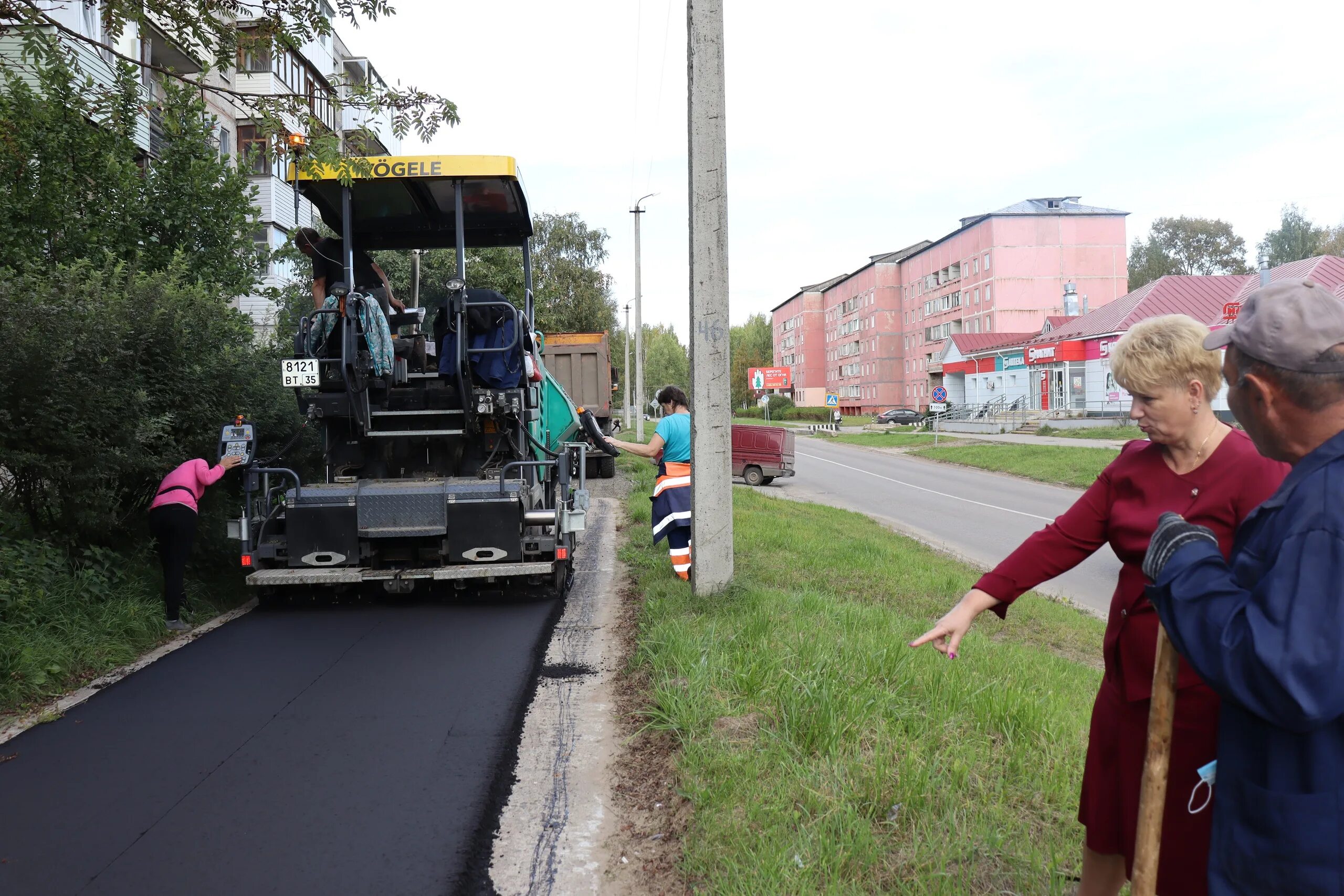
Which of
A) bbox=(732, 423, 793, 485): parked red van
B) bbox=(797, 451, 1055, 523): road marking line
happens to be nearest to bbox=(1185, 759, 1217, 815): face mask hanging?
bbox=(797, 451, 1055, 523): road marking line

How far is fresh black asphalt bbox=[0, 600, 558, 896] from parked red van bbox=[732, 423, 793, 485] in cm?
1852

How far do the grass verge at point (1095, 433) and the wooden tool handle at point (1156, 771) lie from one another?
35.8 m

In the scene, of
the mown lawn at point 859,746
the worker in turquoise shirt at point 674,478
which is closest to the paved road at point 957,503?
the mown lawn at point 859,746

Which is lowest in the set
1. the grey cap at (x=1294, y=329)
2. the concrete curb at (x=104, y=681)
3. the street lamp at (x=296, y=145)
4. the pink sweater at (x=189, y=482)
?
the concrete curb at (x=104, y=681)

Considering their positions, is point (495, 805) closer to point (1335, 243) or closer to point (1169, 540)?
point (1169, 540)

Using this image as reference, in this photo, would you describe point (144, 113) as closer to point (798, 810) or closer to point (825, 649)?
point (825, 649)

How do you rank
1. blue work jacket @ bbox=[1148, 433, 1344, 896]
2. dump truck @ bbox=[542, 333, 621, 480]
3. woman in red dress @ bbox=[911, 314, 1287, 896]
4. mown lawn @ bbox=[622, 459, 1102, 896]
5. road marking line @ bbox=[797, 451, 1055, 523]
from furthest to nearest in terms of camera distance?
dump truck @ bbox=[542, 333, 621, 480], road marking line @ bbox=[797, 451, 1055, 523], mown lawn @ bbox=[622, 459, 1102, 896], woman in red dress @ bbox=[911, 314, 1287, 896], blue work jacket @ bbox=[1148, 433, 1344, 896]

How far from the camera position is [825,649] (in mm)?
5598

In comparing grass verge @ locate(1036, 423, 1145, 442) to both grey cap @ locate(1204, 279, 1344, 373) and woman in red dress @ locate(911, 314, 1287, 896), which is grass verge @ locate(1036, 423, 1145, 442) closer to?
woman in red dress @ locate(911, 314, 1287, 896)

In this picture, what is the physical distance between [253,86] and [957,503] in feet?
78.4

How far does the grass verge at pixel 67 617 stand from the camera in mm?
5883

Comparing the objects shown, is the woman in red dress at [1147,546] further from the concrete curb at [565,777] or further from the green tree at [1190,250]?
the green tree at [1190,250]

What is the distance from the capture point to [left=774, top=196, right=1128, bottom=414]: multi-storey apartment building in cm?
6588

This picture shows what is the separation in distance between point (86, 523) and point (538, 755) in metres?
4.67
